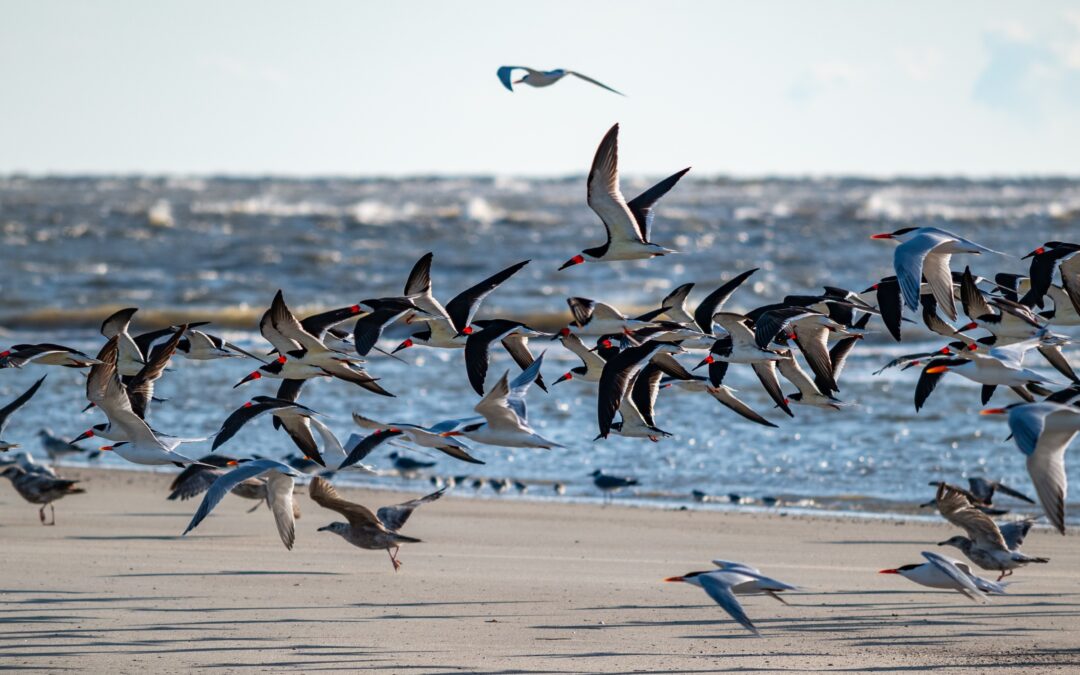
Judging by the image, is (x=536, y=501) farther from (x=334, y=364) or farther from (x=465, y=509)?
(x=334, y=364)

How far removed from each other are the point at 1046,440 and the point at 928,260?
218cm

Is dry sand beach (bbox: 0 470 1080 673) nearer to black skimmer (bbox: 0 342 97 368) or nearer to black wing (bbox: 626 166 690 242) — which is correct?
black skimmer (bbox: 0 342 97 368)

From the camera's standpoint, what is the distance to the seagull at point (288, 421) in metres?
7.61

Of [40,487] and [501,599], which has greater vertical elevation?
[501,599]

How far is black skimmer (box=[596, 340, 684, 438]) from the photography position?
7.01 meters

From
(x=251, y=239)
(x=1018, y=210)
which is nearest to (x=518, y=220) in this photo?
(x=251, y=239)

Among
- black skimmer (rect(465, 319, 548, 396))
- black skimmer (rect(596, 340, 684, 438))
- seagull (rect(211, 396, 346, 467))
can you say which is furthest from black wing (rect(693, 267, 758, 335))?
seagull (rect(211, 396, 346, 467))

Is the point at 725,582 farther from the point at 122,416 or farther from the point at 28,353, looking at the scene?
the point at 28,353

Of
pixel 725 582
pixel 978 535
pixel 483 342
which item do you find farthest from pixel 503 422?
pixel 978 535

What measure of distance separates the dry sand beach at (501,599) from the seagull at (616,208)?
1999 mm

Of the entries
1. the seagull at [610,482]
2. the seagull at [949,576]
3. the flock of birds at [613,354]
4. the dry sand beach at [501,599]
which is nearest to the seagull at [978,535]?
the flock of birds at [613,354]

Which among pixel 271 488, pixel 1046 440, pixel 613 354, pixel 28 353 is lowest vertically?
pixel 271 488

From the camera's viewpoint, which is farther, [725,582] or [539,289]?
[539,289]

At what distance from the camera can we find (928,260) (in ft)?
25.7
